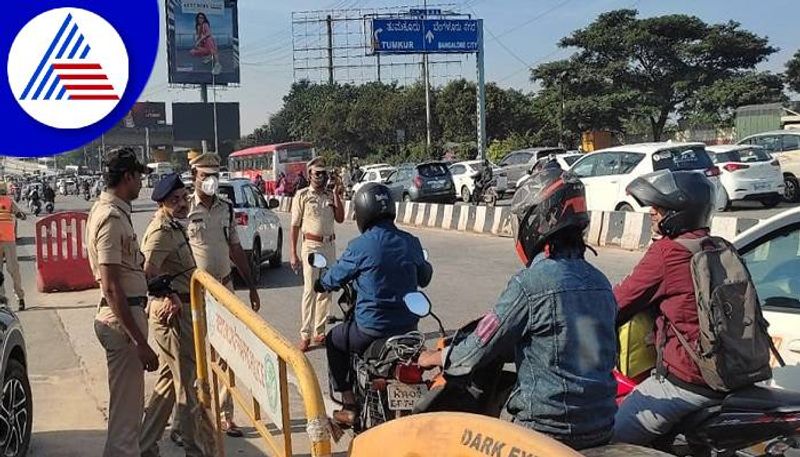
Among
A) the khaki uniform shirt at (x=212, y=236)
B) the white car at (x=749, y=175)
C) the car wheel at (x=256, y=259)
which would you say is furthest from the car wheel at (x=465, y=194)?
the khaki uniform shirt at (x=212, y=236)

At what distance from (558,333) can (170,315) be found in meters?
3.01

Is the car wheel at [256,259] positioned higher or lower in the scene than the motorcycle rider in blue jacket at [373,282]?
lower

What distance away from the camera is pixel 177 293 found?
4906 millimetres

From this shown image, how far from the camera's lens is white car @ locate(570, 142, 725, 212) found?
1572 centimetres

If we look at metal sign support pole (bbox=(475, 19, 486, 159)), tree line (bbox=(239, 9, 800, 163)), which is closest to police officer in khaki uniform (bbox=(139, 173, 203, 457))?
metal sign support pole (bbox=(475, 19, 486, 159))

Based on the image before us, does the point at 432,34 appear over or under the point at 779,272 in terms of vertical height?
over

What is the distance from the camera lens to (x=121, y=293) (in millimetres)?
4117

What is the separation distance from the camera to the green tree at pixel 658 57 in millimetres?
49250

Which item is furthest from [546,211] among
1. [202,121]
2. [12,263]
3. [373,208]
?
[202,121]

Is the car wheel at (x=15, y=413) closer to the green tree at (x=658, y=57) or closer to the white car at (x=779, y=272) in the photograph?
the white car at (x=779, y=272)

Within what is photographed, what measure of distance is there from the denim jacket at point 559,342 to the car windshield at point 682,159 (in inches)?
549

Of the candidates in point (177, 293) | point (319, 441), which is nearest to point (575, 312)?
point (319, 441)

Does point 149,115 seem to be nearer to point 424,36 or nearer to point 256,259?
point 424,36

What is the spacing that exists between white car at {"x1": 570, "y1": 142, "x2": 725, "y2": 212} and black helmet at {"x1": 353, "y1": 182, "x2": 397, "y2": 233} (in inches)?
449
